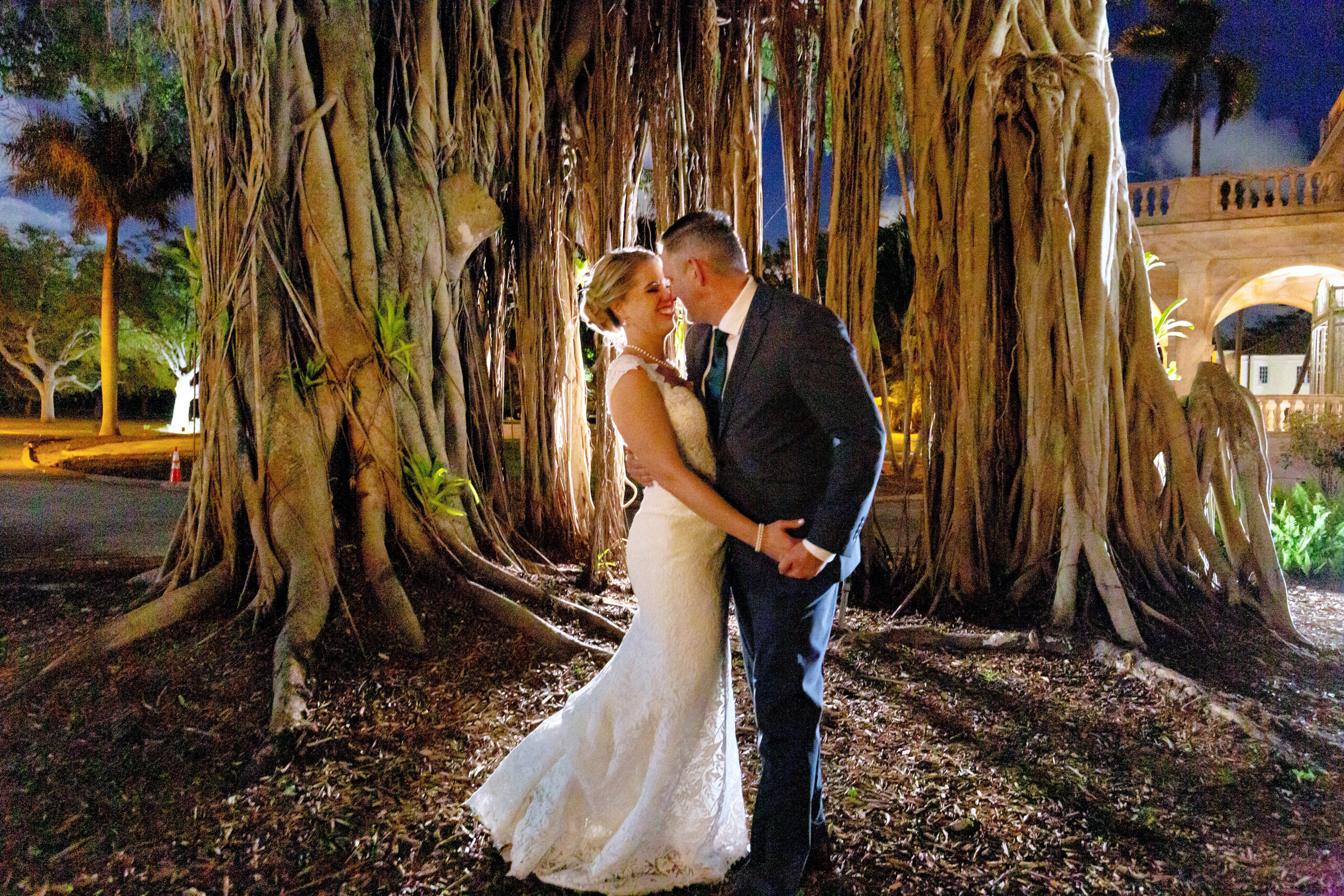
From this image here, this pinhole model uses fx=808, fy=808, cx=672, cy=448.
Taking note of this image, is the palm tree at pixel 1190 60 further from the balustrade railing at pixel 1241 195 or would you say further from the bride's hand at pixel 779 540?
the bride's hand at pixel 779 540

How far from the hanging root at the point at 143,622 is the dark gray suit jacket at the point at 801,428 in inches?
82.3

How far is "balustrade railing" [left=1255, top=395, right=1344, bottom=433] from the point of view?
9.70 m

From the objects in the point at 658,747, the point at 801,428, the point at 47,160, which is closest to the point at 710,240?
the point at 801,428

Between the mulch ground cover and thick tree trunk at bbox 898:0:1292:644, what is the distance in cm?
45

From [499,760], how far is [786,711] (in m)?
1.03

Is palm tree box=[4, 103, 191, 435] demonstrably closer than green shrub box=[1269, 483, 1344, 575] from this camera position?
No

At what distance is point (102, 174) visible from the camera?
1485cm

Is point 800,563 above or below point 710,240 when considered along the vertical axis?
below

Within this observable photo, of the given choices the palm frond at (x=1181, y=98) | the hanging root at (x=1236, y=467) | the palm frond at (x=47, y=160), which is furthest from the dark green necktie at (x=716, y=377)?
the palm frond at (x=1181, y=98)

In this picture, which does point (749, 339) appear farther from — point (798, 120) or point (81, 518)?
point (81, 518)

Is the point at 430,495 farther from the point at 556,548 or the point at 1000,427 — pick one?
the point at 1000,427

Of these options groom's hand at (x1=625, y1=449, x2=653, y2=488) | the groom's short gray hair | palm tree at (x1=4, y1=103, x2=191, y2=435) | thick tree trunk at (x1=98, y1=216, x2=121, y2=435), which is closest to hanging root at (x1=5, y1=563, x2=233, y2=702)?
groom's hand at (x1=625, y1=449, x2=653, y2=488)

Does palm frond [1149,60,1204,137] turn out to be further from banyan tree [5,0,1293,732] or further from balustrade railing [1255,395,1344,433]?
banyan tree [5,0,1293,732]

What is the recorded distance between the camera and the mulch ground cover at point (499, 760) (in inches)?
68.6
